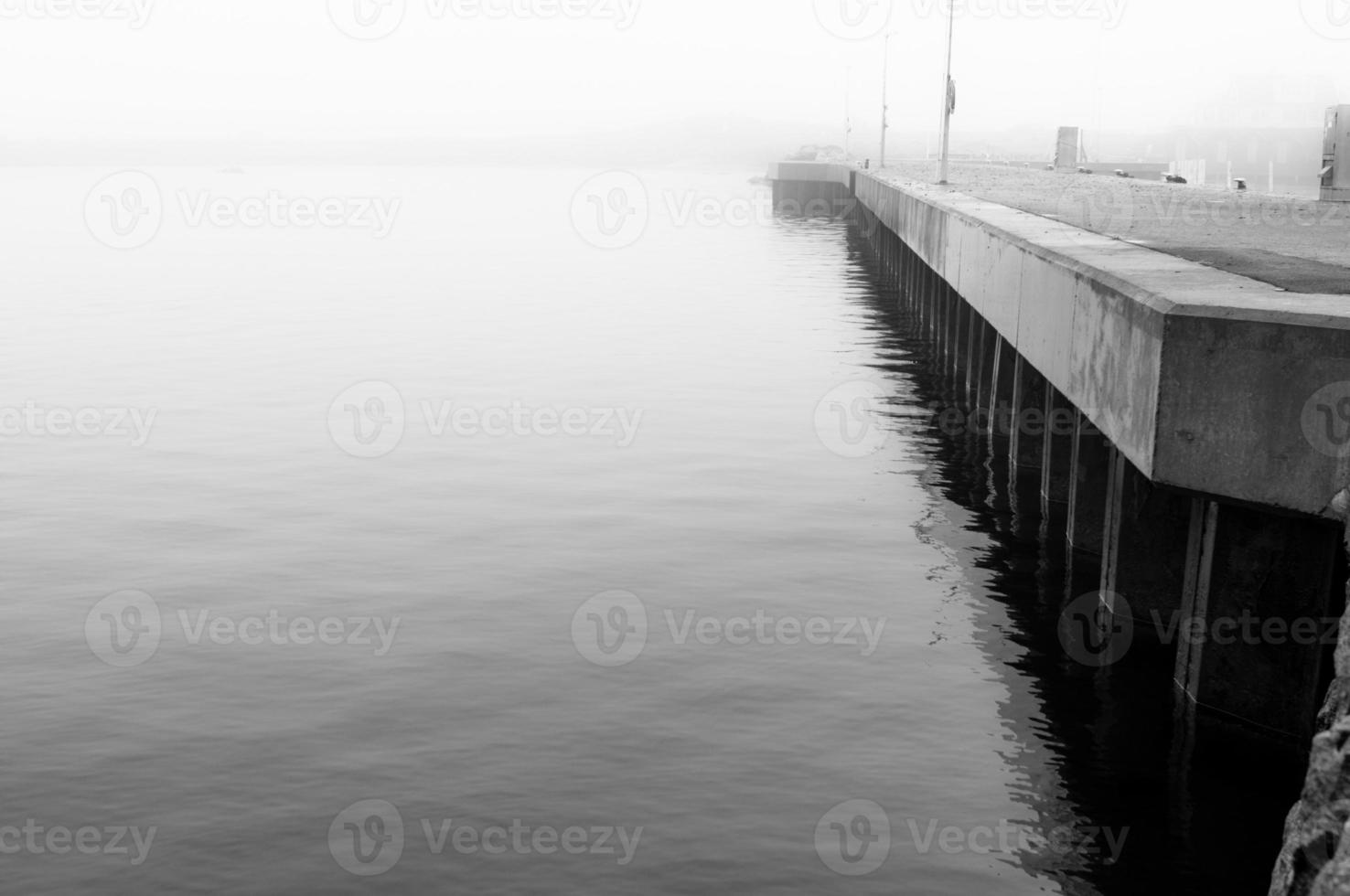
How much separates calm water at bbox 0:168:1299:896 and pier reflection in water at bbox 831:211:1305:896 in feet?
0.11

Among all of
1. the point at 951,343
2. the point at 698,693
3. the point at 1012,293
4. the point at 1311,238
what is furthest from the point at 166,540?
the point at 951,343

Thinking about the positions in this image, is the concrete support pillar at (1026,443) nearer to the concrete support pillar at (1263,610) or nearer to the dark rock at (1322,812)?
the concrete support pillar at (1263,610)

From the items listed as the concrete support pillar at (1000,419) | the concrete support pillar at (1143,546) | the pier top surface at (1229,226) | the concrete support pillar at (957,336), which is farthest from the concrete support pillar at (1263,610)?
the concrete support pillar at (957,336)

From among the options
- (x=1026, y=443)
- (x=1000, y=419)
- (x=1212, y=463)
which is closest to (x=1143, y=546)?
(x=1212, y=463)

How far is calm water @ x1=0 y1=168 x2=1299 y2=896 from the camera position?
9.17 meters

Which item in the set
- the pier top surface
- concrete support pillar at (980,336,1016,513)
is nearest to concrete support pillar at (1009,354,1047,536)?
concrete support pillar at (980,336,1016,513)

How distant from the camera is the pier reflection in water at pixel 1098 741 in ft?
29.8

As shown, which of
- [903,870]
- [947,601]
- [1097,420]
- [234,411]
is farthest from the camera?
[234,411]

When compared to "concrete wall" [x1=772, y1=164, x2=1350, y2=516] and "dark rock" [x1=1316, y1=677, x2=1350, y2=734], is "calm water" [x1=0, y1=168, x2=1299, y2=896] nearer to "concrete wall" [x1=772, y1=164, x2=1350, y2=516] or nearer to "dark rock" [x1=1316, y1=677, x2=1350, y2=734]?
"concrete wall" [x1=772, y1=164, x2=1350, y2=516]

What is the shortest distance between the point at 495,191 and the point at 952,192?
131 meters

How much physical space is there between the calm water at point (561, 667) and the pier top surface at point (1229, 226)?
310 centimetres

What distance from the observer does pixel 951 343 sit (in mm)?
30312

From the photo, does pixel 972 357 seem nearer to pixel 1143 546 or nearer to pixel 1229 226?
pixel 1229 226

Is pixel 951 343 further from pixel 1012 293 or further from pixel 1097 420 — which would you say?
pixel 1097 420
